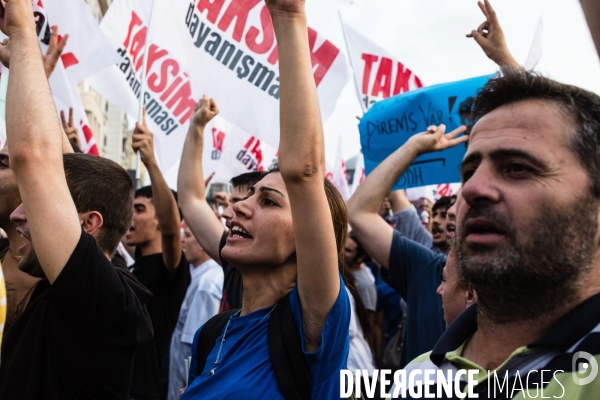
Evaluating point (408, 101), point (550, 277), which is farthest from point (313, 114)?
point (408, 101)

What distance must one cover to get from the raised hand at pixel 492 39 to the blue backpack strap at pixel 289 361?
2.44m

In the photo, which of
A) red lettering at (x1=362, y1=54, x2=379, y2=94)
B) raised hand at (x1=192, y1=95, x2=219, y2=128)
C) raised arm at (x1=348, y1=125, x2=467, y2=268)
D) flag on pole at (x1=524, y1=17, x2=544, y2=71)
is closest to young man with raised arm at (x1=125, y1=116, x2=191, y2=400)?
raised hand at (x1=192, y1=95, x2=219, y2=128)

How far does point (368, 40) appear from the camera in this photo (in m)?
6.71

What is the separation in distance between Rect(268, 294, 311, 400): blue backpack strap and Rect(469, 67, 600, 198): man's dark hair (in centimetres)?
95

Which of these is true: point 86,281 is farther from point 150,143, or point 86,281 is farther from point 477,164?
point 150,143

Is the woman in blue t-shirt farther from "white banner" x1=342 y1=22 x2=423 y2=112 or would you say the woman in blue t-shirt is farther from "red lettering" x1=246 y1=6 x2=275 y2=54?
"white banner" x1=342 y1=22 x2=423 y2=112

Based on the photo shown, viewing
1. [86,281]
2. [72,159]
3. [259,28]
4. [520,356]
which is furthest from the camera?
[259,28]

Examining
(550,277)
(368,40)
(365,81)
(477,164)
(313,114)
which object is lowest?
(550,277)

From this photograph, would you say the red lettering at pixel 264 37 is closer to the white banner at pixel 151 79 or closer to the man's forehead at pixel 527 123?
the white banner at pixel 151 79

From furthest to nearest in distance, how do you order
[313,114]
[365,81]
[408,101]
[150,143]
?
[365,81], [408,101], [150,143], [313,114]

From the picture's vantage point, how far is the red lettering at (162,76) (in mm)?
6324

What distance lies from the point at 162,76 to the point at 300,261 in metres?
4.69

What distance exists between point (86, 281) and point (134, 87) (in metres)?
4.20

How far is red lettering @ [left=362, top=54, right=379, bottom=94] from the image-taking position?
21.5 feet
